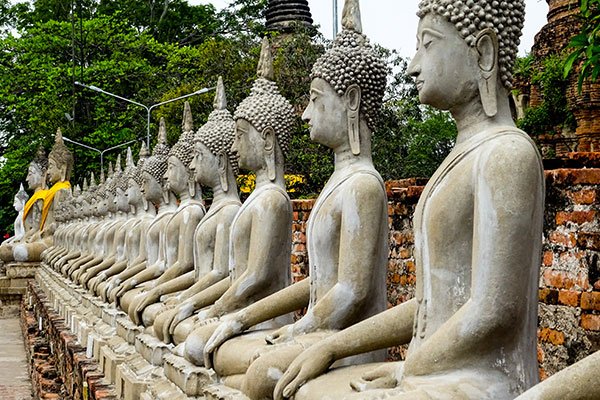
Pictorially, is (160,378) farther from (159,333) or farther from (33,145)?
(33,145)

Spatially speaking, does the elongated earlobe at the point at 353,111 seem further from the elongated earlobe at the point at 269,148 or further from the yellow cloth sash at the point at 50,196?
the yellow cloth sash at the point at 50,196

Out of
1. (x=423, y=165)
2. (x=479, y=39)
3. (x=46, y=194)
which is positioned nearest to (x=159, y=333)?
(x=479, y=39)

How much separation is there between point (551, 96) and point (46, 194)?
12581 millimetres

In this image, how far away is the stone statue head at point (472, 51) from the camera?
11.9 ft

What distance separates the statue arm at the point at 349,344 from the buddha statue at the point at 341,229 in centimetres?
29

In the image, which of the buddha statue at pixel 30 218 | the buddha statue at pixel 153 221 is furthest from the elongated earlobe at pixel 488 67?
the buddha statue at pixel 30 218

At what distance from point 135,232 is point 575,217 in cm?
670

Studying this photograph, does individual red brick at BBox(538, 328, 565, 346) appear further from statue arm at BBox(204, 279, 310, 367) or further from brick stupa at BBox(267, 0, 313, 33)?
brick stupa at BBox(267, 0, 313, 33)

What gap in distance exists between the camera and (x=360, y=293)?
4.60 m

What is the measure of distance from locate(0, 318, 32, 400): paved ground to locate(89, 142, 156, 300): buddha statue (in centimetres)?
187

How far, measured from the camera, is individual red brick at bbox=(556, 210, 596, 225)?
5234 mm

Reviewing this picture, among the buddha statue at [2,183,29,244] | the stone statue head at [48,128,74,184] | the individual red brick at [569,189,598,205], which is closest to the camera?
the individual red brick at [569,189,598,205]

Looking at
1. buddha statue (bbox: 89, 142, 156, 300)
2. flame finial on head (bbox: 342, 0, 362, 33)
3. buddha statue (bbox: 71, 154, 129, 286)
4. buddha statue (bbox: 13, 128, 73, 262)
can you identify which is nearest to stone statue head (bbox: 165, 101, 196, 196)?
buddha statue (bbox: 89, 142, 156, 300)

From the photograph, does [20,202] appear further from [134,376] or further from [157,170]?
[134,376]
